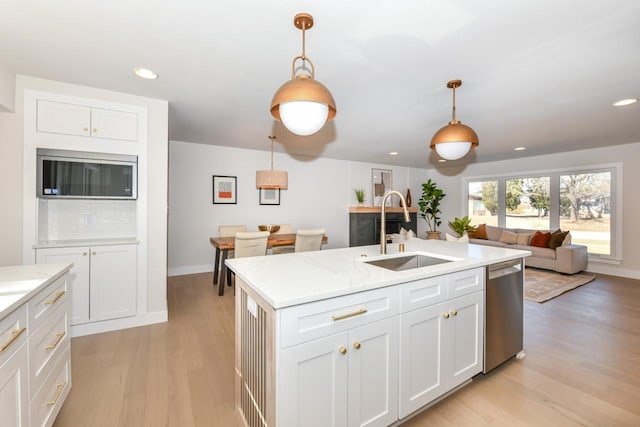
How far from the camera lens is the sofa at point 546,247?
4.78 metres

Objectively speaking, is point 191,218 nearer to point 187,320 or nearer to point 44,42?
point 187,320

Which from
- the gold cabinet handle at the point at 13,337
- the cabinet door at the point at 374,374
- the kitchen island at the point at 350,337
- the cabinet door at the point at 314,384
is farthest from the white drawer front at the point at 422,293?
the gold cabinet handle at the point at 13,337

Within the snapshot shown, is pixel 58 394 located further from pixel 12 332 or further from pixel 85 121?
pixel 85 121

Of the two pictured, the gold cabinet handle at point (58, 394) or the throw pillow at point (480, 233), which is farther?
the throw pillow at point (480, 233)

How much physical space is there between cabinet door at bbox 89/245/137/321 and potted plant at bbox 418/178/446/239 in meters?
6.79

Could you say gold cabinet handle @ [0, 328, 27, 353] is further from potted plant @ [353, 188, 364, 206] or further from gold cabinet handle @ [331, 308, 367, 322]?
potted plant @ [353, 188, 364, 206]

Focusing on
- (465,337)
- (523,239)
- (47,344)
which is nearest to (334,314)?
(465,337)

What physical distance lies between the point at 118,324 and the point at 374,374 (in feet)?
8.82

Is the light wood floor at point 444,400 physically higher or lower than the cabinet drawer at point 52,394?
lower

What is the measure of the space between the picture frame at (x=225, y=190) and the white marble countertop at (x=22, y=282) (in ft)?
11.3

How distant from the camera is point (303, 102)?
1.39 meters

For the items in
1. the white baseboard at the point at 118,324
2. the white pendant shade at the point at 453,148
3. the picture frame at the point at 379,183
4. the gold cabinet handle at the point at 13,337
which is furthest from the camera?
the picture frame at the point at 379,183

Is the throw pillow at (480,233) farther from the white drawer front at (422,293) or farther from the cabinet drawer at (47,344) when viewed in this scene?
the cabinet drawer at (47,344)

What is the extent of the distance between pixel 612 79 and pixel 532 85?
59 cm
